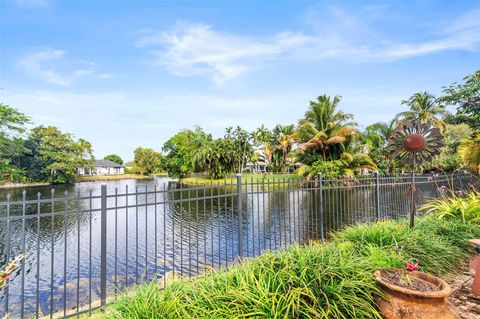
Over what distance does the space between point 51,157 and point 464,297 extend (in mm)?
49105

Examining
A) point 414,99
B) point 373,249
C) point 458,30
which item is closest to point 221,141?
point 414,99

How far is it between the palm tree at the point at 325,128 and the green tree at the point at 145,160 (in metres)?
57.7

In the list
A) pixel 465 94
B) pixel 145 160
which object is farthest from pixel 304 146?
pixel 145 160

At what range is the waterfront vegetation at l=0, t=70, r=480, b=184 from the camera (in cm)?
1759

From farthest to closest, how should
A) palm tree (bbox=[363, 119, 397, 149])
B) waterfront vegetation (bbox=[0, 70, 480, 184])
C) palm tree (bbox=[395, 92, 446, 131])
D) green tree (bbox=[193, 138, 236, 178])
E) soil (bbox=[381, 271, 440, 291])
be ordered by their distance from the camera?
green tree (bbox=[193, 138, 236, 178]), palm tree (bbox=[363, 119, 397, 149]), palm tree (bbox=[395, 92, 446, 131]), waterfront vegetation (bbox=[0, 70, 480, 184]), soil (bbox=[381, 271, 440, 291])

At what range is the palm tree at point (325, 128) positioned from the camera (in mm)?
22625

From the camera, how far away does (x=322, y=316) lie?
208 centimetres

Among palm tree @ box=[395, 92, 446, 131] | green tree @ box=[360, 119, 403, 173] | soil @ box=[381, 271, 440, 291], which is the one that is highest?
palm tree @ box=[395, 92, 446, 131]

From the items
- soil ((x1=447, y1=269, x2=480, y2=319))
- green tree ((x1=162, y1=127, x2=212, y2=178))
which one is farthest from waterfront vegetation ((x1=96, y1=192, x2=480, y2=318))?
green tree ((x1=162, y1=127, x2=212, y2=178))

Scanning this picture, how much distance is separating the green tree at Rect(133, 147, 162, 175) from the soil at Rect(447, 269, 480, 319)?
7429cm

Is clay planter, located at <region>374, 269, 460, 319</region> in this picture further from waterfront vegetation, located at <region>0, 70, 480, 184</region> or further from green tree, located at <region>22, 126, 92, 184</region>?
green tree, located at <region>22, 126, 92, 184</region>

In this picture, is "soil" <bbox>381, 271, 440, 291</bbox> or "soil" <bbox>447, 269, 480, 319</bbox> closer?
"soil" <bbox>381, 271, 440, 291</bbox>

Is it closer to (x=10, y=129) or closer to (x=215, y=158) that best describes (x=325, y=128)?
(x=215, y=158)

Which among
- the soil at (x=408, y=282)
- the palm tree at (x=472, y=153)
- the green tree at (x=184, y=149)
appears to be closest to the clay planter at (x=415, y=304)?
the soil at (x=408, y=282)
